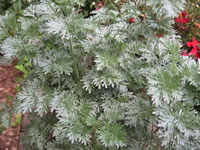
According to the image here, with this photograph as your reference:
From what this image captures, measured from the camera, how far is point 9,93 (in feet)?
7.59

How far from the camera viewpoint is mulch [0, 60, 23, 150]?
1.90 m

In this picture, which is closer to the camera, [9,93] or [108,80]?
[108,80]

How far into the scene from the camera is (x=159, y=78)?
0.91 m

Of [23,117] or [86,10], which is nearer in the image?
[23,117]

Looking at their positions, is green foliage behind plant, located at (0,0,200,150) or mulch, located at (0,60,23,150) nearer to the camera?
green foliage behind plant, located at (0,0,200,150)

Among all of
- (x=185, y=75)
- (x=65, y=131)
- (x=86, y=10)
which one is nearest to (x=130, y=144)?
(x=65, y=131)

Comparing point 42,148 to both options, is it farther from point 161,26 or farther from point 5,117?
point 161,26

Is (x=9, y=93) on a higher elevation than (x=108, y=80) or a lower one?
higher

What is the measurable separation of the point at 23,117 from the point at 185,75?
1.69m

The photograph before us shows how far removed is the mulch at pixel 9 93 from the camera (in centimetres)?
190

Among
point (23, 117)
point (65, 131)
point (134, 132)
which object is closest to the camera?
point (65, 131)

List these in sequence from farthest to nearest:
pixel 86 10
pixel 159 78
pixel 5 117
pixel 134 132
A: pixel 86 10 < pixel 5 117 < pixel 134 132 < pixel 159 78

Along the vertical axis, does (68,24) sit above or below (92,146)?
above

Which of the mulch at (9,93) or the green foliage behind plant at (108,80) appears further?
the mulch at (9,93)
